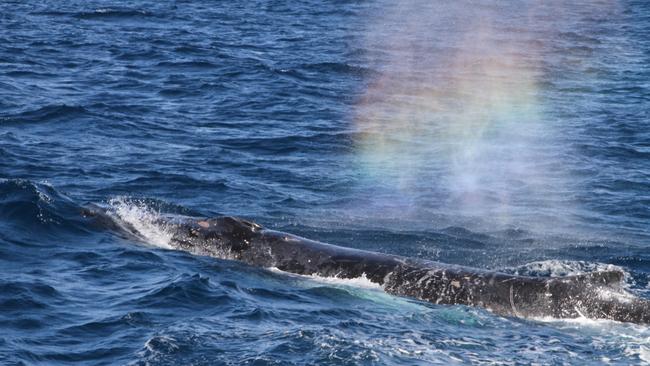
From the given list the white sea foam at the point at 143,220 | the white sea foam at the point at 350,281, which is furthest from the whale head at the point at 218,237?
the white sea foam at the point at 350,281

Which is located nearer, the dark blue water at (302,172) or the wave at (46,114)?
the dark blue water at (302,172)

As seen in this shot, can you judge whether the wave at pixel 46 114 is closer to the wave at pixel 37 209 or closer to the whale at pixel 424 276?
the wave at pixel 37 209

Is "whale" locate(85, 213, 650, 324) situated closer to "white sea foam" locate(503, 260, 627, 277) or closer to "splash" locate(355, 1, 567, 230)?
"white sea foam" locate(503, 260, 627, 277)

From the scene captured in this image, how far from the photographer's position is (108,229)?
2369 cm

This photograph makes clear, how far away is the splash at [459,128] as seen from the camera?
29.8m

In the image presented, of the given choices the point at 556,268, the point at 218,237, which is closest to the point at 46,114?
the point at 218,237

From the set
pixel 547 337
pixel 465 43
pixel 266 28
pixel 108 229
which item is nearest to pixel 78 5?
pixel 266 28

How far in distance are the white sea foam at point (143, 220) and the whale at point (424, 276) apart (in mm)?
176

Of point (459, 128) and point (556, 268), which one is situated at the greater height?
point (556, 268)

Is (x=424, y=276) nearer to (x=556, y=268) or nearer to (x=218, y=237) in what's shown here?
(x=556, y=268)

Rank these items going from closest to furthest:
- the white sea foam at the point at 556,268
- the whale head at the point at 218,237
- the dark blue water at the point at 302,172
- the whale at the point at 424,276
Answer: the dark blue water at the point at 302,172
the whale at the point at 424,276
the white sea foam at the point at 556,268
the whale head at the point at 218,237

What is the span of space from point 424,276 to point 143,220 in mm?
6927

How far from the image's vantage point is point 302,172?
3086 centimetres

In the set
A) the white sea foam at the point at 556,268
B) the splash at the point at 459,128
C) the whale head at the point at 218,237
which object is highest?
the whale head at the point at 218,237
